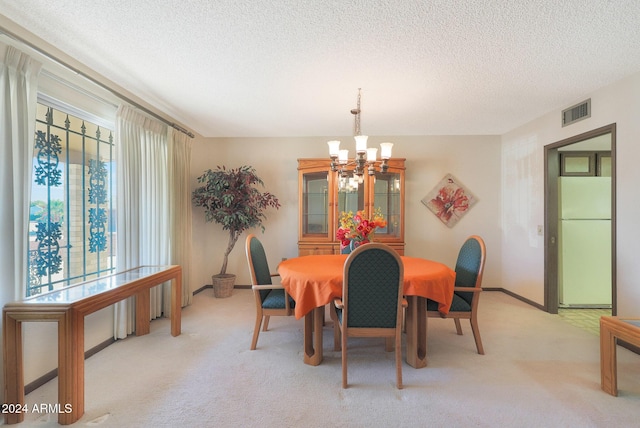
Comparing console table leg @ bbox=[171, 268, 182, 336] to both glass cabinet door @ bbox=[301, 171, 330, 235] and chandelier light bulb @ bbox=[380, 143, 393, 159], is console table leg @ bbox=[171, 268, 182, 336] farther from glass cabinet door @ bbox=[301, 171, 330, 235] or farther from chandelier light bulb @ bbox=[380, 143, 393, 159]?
chandelier light bulb @ bbox=[380, 143, 393, 159]

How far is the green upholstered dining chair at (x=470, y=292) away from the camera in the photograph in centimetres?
235

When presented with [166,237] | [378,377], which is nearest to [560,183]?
[378,377]

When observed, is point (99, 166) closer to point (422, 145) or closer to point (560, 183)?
point (422, 145)

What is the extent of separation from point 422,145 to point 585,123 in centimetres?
188

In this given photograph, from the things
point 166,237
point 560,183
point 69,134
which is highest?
point 69,134

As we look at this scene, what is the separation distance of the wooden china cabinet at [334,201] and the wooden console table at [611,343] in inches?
91.3

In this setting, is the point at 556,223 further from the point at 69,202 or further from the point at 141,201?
the point at 69,202

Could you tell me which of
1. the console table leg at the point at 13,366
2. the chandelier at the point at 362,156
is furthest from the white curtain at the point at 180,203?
the chandelier at the point at 362,156

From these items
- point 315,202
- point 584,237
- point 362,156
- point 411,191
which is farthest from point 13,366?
point 584,237

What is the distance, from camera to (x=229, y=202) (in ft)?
12.5

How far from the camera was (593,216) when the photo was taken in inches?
141

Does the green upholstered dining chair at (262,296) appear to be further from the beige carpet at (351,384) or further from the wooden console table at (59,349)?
the wooden console table at (59,349)

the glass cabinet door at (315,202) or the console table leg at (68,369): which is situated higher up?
the glass cabinet door at (315,202)

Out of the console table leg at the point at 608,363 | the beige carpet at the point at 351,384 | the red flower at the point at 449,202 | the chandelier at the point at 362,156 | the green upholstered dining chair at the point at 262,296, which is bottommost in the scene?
the beige carpet at the point at 351,384
